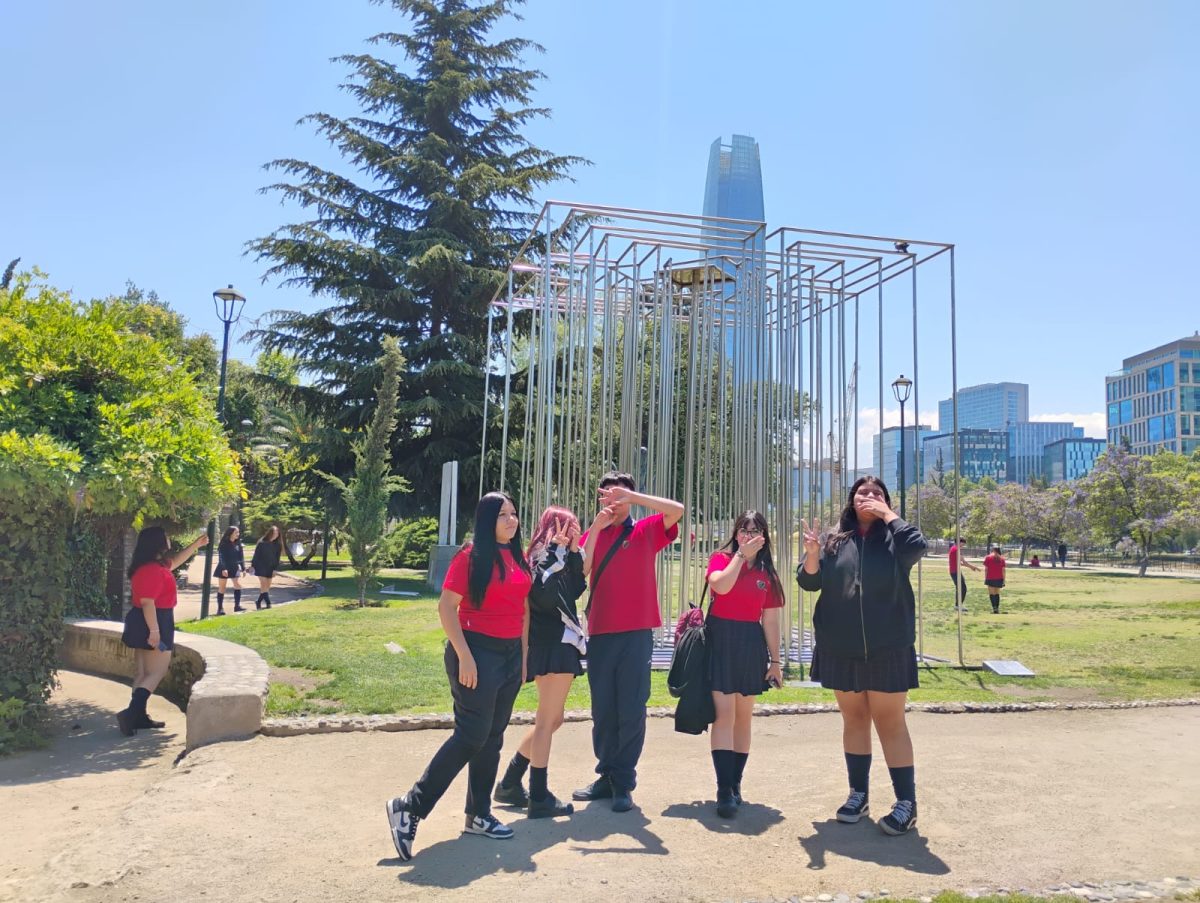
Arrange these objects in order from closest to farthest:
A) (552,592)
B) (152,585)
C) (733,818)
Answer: (552,592)
(733,818)
(152,585)

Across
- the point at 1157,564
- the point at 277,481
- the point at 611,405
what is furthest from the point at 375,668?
the point at 1157,564

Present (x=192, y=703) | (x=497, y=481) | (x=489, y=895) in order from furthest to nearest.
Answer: (x=497, y=481)
(x=192, y=703)
(x=489, y=895)

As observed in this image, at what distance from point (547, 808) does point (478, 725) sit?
2.55 ft

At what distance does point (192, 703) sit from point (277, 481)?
20.3 m

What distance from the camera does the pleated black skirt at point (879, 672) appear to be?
410 cm

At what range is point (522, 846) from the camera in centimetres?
385

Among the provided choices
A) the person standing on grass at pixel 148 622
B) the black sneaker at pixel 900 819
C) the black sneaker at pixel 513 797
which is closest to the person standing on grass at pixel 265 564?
the person standing on grass at pixel 148 622

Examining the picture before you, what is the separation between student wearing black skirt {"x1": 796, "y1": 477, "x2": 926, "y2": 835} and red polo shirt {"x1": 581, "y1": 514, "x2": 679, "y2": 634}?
0.81 m

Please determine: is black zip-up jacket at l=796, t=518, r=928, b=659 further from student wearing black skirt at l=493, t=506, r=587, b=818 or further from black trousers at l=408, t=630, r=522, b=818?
black trousers at l=408, t=630, r=522, b=818

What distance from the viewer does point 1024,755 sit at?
5.69m

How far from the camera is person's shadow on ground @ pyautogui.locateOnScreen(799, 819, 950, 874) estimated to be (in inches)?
148

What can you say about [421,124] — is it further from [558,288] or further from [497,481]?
[558,288]

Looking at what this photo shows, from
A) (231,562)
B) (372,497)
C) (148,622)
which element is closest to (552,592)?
(148,622)

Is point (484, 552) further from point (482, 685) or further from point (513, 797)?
point (513, 797)
